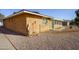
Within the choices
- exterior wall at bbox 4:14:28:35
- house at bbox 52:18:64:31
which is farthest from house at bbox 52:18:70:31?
exterior wall at bbox 4:14:28:35

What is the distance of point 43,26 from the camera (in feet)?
15.9

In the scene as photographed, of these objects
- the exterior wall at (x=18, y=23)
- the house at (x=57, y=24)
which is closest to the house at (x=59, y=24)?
the house at (x=57, y=24)

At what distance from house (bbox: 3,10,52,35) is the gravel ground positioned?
0.10 meters

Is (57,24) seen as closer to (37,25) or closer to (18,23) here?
(37,25)

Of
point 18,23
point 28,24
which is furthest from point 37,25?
point 18,23

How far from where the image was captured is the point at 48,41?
189 inches

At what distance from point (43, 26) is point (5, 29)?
67 centimetres

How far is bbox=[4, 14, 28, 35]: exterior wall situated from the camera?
4.80m

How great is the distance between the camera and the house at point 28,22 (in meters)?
4.78

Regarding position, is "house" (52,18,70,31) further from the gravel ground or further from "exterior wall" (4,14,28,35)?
"exterior wall" (4,14,28,35)

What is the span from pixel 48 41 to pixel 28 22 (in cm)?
48
